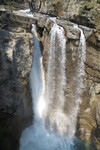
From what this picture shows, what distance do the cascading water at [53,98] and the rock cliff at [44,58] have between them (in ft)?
1.43

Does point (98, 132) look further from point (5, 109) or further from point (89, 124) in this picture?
point (5, 109)

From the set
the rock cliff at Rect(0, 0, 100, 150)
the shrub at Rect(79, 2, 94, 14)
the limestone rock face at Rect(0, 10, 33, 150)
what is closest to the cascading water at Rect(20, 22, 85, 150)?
the rock cliff at Rect(0, 0, 100, 150)

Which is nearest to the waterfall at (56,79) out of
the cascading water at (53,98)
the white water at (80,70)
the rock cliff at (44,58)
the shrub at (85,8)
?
the cascading water at (53,98)

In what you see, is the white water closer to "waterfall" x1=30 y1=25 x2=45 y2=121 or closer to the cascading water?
the cascading water

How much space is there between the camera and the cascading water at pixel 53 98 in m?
15.8

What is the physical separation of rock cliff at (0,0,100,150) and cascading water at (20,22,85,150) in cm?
44

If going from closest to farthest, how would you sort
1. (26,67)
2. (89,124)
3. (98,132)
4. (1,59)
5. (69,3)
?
(1,59)
(26,67)
(98,132)
(89,124)
(69,3)

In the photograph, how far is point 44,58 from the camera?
1650 cm

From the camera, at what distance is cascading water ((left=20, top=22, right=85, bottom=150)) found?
15766 mm

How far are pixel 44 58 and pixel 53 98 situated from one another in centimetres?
322

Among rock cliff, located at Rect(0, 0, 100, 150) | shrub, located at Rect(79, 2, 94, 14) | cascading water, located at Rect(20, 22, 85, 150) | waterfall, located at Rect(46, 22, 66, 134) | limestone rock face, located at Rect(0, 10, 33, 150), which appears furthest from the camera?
shrub, located at Rect(79, 2, 94, 14)

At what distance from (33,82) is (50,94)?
6.11ft

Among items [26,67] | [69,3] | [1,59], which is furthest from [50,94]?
[69,3]

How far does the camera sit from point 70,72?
16.4m
